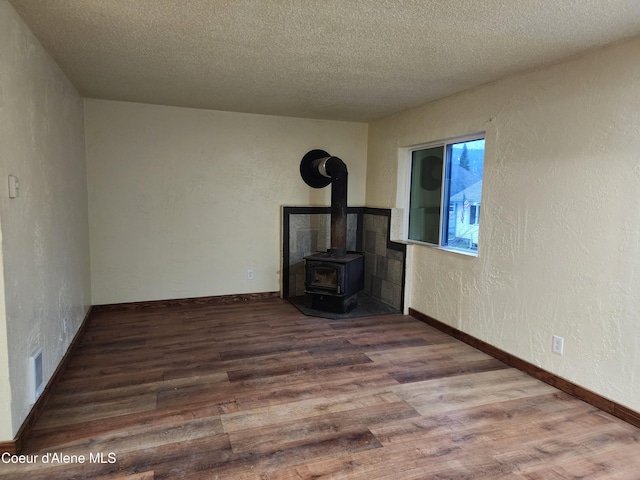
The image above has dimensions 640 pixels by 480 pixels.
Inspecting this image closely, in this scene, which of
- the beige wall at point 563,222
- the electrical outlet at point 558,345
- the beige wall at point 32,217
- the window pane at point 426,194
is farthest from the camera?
the window pane at point 426,194

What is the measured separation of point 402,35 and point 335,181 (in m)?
2.28

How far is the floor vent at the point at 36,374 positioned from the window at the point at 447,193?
10.9ft

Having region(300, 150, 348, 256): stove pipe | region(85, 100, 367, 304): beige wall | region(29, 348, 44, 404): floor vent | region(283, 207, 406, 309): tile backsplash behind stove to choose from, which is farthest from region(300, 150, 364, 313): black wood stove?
region(29, 348, 44, 404): floor vent

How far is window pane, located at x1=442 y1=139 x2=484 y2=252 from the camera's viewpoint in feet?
11.8

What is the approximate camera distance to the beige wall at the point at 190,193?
167 inches

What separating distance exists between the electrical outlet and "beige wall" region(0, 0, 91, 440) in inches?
126

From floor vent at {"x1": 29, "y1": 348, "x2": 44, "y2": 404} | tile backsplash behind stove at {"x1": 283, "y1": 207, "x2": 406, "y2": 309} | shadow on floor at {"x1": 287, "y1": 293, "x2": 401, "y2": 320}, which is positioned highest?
tile backsplash behind stove at {"x1": 283, "y1": 207, "x2": 406, "y2": 309}

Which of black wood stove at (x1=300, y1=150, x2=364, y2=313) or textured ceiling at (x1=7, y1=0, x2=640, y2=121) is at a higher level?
textured ceiling at (x1=7, y1=0, x2=640, y2=121)

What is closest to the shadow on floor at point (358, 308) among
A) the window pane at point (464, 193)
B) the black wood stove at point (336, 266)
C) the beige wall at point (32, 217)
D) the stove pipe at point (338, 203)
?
the black wood stove at point (336, 266)

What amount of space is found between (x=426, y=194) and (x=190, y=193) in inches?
102

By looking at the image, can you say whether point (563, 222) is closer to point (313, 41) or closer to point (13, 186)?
point (313, 41)

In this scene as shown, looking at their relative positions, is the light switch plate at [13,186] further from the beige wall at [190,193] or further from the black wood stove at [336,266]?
the black wood stove at [336,266]

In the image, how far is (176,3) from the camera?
2000mm

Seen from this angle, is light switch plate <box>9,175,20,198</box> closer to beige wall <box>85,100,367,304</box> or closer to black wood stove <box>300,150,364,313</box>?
beige wall <box>85,100,367,304</box>
